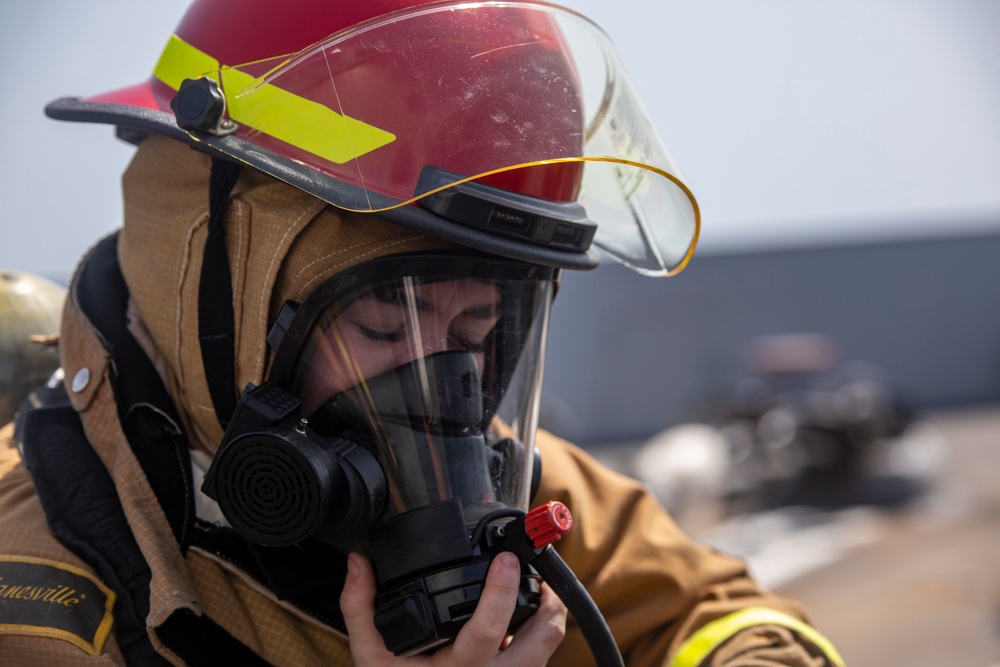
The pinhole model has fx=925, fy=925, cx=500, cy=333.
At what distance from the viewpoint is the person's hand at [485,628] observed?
4.54 feet

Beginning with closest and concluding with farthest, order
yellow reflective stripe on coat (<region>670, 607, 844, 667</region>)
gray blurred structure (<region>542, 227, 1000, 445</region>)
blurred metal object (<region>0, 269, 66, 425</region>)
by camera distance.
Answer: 1. yellow reflective stripe on coat (<region>670, 607, 844, 667</region>)
2. blurred metal object (<region>0, 269, 66, 425</region>)
3. gray blurred structure (<region>542, 227, 1000, 445</region>)

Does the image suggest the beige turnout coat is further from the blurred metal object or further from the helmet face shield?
the blurred metal object

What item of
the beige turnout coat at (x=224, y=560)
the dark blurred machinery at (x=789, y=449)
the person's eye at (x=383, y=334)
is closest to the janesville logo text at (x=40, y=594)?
the beige turnout coat at (x=224, y=560)

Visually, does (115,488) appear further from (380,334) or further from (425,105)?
(425,105)

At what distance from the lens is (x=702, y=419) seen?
35.0 feet

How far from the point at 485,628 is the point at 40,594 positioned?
2.28ft

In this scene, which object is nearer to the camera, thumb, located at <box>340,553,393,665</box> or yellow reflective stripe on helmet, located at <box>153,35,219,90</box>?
thumb, located at <box>340,553,393,665</box>

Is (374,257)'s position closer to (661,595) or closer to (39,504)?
(39,504)

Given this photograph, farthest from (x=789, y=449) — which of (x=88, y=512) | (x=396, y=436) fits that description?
(x=88, y=512)

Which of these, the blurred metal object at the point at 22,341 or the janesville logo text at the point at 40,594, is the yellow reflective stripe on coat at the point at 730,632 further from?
the blurred metal object at the point at 22,341

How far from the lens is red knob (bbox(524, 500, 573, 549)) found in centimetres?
140

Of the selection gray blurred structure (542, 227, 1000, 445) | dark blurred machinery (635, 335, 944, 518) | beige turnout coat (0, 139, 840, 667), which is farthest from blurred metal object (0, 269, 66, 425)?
gray blurred structure (542, 227, 1000, 445)

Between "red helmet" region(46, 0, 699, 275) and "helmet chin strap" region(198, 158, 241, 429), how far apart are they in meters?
0.09

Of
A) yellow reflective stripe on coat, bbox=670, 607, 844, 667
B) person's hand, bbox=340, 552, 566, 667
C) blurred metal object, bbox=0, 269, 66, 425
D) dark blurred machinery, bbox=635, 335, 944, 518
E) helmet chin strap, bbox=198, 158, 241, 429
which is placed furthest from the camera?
dark blurred machinery, bbox=635, 335, 944, 518
